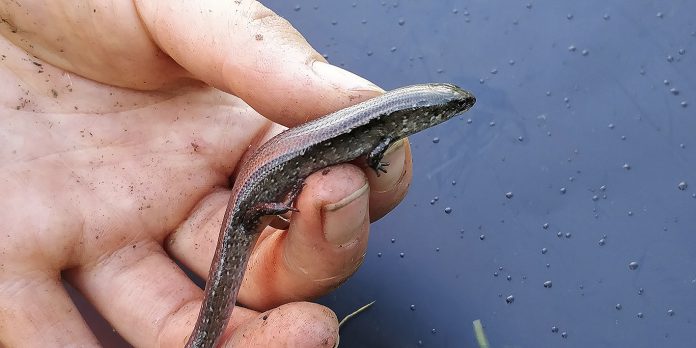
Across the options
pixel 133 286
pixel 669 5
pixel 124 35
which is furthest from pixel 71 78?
pixel 669 5

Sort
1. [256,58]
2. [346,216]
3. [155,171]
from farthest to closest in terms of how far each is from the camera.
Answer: [155,171] → [256,58] → [346,216]

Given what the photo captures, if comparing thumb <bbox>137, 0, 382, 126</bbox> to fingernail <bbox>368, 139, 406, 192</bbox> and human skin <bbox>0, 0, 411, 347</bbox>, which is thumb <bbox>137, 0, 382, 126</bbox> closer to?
human skin <bbox>0, 0, 411, 347</bbox>

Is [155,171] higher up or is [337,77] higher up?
[337,77]

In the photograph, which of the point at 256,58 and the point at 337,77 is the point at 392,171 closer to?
the point at 337,77

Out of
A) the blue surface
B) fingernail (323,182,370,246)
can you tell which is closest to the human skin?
fingernail (323,182,370,246)

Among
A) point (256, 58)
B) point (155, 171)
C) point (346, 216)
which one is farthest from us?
point (155, 171)

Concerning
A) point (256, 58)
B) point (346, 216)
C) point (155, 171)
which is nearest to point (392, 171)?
point (346, 216)

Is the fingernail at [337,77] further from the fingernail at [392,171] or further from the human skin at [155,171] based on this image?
the fingernail at [392,171]
